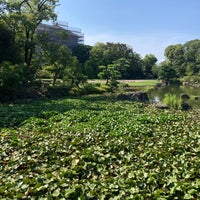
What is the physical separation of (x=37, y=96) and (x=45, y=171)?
59.6 feet

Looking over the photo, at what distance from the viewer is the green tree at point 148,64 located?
74.2 metres

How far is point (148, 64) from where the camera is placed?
76.3m

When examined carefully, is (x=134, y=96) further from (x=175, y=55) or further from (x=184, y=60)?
(x=175, y=55)

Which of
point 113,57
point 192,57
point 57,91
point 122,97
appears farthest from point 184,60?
point 57,91

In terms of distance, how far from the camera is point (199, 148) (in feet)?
25.1

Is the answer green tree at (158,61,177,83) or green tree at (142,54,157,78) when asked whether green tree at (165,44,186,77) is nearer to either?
green tree at (142,54,157,78)

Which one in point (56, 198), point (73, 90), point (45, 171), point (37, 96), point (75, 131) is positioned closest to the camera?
point (56, 198)

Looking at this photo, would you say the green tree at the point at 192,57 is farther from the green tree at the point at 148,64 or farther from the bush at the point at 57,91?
the bush at the point at 57,91

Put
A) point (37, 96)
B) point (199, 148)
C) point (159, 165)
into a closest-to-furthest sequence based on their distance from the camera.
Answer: point (159, 165), point (199, 148), point (37, 96)

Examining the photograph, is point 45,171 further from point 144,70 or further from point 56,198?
point 144,70

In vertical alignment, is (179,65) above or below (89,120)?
above

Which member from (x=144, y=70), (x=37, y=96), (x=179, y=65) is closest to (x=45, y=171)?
(x=37, y=96)

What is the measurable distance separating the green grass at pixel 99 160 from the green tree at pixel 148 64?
2518 inches

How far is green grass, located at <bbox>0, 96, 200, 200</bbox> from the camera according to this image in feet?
16.4
